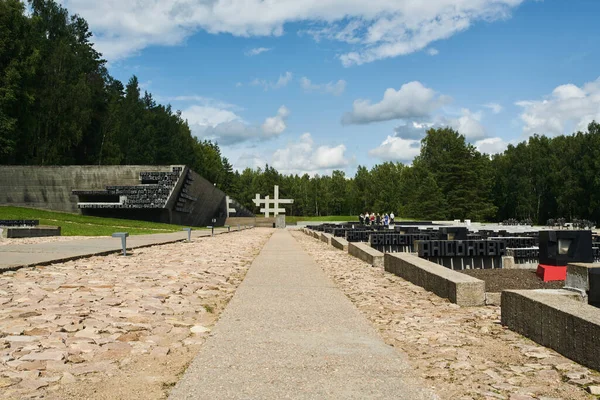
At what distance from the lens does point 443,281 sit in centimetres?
765

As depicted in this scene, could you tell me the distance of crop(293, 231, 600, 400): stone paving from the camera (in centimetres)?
367

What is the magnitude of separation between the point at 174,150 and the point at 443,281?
81.0 m

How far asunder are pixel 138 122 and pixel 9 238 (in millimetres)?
58432

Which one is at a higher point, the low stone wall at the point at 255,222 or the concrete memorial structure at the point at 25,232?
Answer: the concrete memorial structure at the point at 25,232

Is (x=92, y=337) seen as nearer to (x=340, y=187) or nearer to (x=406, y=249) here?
(x=406, y=249)

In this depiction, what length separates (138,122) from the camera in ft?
257

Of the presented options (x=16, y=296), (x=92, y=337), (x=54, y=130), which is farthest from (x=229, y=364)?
(x=54, y=130)

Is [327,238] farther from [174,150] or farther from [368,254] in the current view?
[174,150]

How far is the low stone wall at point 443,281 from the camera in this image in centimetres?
705

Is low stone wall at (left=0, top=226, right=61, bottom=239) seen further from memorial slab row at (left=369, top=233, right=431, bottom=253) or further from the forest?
the forest

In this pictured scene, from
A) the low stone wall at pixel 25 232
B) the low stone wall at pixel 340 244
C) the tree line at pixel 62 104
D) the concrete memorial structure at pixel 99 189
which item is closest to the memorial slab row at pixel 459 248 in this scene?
the low stone wall at pixel 340 244

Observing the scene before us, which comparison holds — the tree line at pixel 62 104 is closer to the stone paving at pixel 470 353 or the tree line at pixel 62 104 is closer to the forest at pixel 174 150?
the forest at pixel 174 150

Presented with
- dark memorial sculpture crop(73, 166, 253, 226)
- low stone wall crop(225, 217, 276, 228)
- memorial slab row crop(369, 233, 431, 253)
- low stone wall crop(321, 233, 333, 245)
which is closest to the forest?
dark memorial sculpture crop(73, 166, 253, 226)

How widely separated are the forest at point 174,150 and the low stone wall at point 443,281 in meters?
48.2
